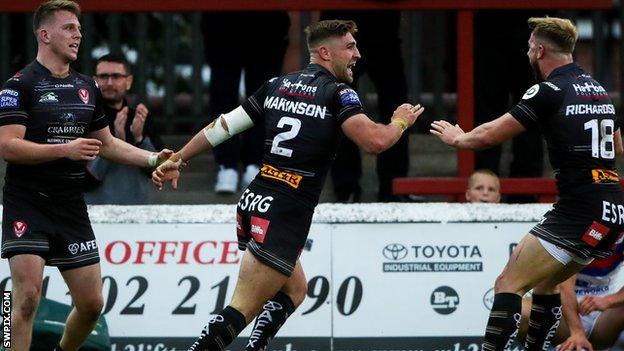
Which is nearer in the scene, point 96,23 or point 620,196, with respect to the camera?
point 620,196

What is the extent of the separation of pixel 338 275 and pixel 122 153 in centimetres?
200

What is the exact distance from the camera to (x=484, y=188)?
11641mm

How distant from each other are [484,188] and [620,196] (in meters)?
2.00

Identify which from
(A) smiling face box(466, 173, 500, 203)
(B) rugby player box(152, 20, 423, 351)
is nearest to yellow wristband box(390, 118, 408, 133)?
(B) rugby player box(152, 20, 423, 351)

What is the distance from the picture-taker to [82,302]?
378 inches

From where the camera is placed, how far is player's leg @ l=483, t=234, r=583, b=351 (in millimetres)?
9586

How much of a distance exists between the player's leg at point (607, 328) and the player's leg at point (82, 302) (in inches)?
135

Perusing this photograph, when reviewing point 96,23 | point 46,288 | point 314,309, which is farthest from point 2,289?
point 96,23

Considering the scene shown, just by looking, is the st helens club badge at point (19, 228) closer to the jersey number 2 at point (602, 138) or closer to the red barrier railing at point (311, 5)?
the jersey number 2 at point (602, 138)

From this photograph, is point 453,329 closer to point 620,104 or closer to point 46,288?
point 46,288

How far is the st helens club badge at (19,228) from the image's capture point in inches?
371

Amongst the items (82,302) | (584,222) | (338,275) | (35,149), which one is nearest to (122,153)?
(35,149)

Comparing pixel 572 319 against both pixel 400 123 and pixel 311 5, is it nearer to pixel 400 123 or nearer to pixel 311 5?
pixel 400 123

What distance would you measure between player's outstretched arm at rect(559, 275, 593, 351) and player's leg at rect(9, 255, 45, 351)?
3467 mm
